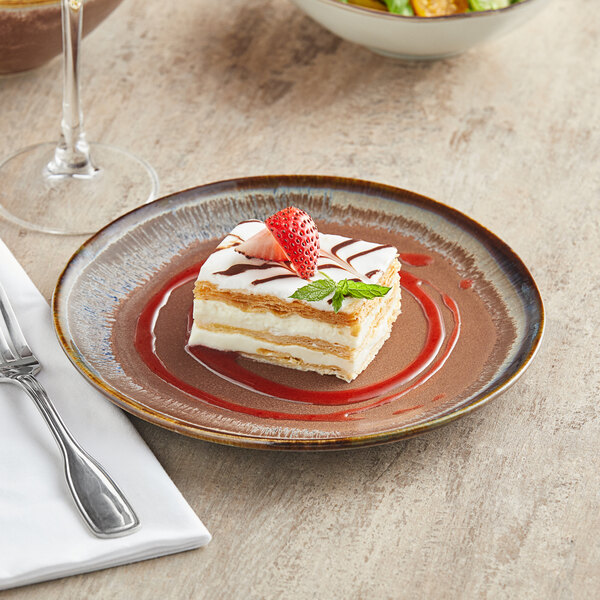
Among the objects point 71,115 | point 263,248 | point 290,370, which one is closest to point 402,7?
point 71,115

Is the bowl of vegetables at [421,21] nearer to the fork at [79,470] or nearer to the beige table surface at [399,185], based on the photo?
the beige table surface at [399,185]

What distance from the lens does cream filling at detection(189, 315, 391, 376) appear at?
155cm

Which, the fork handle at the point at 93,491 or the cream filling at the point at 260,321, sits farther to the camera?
the cream filling at the point at 260,321

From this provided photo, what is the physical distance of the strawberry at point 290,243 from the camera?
1.51 metres

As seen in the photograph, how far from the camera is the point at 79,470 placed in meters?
1.27

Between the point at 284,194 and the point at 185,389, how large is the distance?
1.94ft

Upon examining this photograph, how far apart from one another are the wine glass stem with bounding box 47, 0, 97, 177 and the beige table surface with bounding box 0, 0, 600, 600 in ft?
0.60

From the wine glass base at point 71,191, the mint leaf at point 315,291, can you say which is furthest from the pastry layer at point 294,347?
the wine glass base at point 71,191

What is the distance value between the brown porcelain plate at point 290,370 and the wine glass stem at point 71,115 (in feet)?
1.26

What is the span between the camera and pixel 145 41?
2693 millimetres

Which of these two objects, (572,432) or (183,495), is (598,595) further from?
(183,495)

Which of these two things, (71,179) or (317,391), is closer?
(317,391)

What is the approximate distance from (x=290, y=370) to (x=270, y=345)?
0.20 feet

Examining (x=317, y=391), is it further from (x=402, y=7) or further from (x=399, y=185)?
(x=402, y=7)
